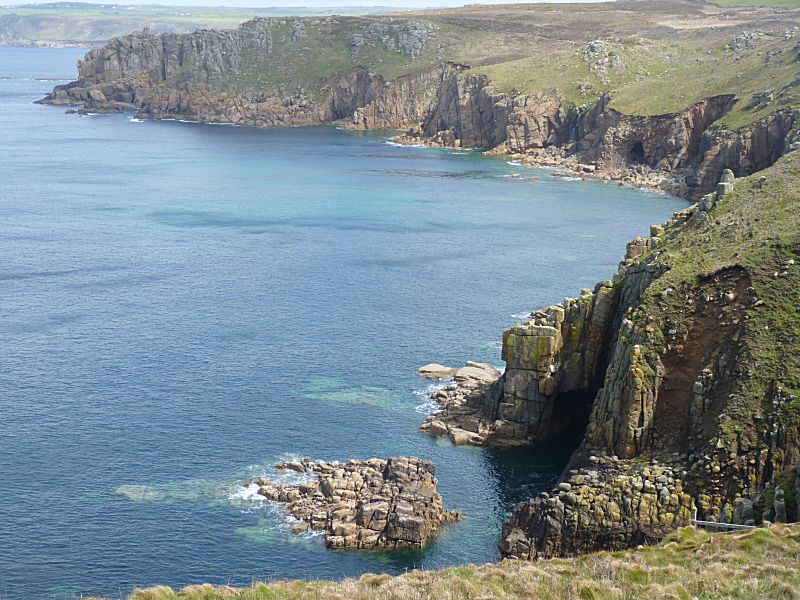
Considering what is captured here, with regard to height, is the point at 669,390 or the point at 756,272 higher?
the point at 756,272

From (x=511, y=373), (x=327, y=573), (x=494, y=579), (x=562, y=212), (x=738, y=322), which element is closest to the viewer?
(x=494, y=579)

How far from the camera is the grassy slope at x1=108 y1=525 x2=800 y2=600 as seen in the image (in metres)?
52.2

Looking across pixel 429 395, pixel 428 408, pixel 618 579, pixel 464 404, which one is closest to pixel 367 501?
pixel 428 408

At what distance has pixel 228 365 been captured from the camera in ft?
359

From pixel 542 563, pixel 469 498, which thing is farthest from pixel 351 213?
pixel 542 563

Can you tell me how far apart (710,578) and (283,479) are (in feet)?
131

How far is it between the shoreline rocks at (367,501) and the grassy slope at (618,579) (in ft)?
50.7

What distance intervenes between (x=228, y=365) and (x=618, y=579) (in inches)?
2428

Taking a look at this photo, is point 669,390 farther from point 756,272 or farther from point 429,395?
point 429,395

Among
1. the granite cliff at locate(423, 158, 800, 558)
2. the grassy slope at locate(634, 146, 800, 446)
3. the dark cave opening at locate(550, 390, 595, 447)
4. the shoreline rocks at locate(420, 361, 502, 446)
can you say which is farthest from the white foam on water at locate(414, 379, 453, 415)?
the grassy slope at locate(634, 146, 800, 446)

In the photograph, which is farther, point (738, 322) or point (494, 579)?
point (738, 322)

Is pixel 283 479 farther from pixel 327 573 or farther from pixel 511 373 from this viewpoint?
pixel 511 373

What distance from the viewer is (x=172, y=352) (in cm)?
11331

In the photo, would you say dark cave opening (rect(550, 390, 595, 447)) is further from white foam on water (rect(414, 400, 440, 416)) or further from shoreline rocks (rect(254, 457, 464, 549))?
shoreline rocks (rect(254, 457, 464, 549))
